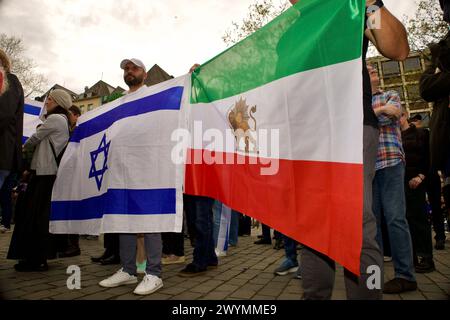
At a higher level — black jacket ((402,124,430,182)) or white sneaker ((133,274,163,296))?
black jacket ((402,124,430,182))

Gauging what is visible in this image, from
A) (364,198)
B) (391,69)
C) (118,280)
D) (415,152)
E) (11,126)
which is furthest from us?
(391,69)

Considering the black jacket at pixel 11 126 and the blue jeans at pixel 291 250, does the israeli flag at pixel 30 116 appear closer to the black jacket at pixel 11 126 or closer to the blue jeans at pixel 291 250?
the black jacket at pixel 11 126

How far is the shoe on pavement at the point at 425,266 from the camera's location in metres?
3.50

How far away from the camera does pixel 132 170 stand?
2.84m

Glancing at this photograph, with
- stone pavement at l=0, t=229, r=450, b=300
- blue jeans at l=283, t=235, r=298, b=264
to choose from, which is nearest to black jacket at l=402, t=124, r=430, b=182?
stone pavement at l=0, t=229, r=450, b=300

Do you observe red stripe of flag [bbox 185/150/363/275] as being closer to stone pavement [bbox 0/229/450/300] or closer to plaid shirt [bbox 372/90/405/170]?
stone pavement [bbox 0/229/450/300]

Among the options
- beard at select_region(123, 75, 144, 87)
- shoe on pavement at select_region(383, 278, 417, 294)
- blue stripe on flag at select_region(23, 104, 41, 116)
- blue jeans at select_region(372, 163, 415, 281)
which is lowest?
shoe on pavement at select_region(383, 278, 417, 294)

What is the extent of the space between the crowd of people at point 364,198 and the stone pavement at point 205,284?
0.12 meters

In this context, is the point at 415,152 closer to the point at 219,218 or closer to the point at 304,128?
the point at 219,218

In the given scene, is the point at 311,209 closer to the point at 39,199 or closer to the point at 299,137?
the point at 299,137

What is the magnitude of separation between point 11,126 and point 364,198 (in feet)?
11.2

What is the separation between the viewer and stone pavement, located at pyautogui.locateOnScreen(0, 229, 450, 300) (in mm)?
2590

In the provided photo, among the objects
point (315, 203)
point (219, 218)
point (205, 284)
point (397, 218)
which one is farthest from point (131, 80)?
point (397, 218)
